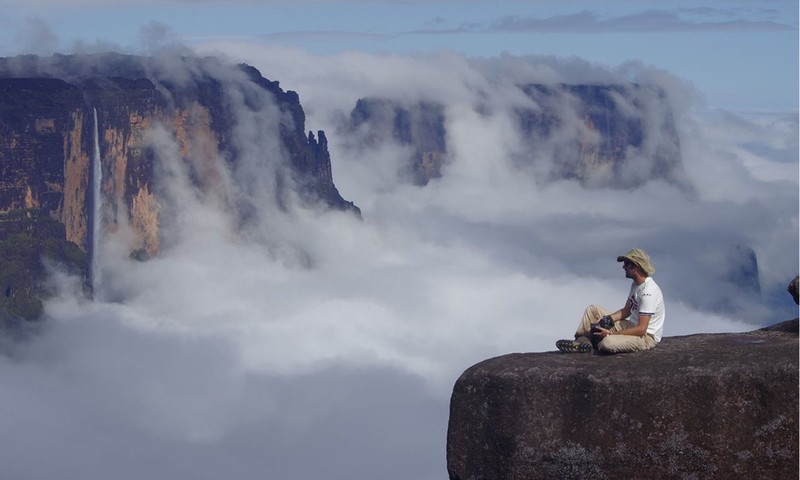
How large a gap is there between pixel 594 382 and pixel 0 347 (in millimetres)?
151042

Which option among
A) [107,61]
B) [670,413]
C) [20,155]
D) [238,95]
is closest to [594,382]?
[670,413]

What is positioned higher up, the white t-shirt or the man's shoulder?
the man's shoulder

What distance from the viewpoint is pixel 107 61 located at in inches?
6540

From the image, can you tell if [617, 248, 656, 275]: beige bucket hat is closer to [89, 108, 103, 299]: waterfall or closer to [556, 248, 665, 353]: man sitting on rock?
[556, 248, 665, 353]: man sitting on rock

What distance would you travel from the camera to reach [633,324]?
1442 cm

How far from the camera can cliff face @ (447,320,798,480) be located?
12422 millimetres

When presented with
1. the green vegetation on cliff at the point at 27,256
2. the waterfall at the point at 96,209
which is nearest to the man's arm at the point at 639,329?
the green vegetation on cliff at the point at 27,256

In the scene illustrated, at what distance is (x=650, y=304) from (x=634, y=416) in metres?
1.61

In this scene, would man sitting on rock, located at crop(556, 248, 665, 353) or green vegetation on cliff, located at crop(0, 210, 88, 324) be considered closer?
man sitting on rock, located at crop(556, 248, 665, 353)

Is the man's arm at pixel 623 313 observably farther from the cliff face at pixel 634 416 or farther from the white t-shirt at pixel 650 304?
the cliff face at pixel 634 416

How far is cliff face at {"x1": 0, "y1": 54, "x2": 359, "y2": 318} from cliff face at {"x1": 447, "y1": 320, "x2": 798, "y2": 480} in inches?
4840

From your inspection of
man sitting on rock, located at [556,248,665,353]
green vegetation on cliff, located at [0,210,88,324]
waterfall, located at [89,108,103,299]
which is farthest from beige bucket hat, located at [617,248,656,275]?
waterfall, located at [89,108,103,299]

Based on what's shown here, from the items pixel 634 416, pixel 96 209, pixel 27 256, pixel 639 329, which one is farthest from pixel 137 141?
pixel 634 416

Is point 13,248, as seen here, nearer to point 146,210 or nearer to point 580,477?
point 146,210
